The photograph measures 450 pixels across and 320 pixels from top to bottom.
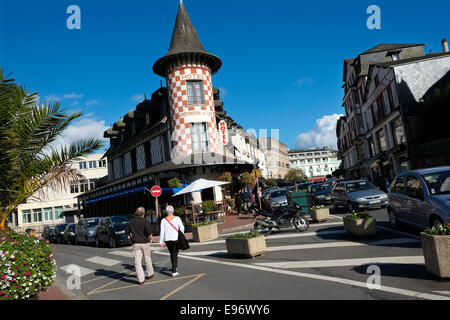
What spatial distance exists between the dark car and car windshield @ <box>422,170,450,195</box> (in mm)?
12590

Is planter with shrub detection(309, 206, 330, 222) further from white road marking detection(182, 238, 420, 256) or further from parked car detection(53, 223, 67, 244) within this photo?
parked car detection(53, 223, 67, 244)

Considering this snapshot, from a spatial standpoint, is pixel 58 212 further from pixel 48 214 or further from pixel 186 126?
pixel 186 126

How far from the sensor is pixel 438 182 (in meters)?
7.67

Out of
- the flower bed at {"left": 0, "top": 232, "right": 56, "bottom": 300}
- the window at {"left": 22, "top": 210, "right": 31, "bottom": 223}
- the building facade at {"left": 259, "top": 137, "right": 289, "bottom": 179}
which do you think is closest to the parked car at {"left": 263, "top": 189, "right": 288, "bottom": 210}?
the flower bed at {"left": 0, "top": 232, "right": 56, "bottom": 300}

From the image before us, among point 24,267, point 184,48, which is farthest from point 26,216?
point 24,267

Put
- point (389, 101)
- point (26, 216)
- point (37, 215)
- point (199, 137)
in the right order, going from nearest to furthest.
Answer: point (199, 137)
point (389, 101)
point (26, 216)
point (37, 215)

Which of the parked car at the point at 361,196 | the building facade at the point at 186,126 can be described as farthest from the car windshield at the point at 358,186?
the building facade at the point at 186,126

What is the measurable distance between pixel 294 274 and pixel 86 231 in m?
16.1

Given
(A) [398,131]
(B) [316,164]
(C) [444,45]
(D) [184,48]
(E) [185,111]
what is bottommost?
(A) [398,131]

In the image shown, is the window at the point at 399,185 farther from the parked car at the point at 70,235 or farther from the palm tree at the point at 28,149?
the parked car at the point at 70,235

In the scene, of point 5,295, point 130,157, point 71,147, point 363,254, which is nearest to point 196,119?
point 130,157

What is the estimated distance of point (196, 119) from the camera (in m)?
21.8

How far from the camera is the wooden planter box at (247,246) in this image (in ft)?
27.5
